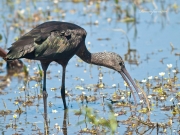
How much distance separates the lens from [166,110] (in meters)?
8.07

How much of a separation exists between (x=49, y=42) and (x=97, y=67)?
2.55 meters

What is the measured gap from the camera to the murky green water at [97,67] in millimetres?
7766

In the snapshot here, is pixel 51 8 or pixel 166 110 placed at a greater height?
pixel 51 8

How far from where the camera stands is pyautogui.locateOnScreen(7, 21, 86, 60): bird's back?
25.9ft

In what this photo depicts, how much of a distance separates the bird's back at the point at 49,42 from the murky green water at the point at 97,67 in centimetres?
71

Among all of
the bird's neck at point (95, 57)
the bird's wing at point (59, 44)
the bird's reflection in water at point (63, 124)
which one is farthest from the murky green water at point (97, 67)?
the bird's wing at point (59, 44)

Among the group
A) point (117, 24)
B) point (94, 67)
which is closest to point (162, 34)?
point (117, 24)

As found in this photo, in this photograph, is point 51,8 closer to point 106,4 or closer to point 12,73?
point 106,4

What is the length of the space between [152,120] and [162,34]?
4.82m

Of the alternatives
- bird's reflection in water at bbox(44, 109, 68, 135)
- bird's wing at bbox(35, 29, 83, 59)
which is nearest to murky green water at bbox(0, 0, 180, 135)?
bird's reflection in water at bbox(44, 109, 68, 135)

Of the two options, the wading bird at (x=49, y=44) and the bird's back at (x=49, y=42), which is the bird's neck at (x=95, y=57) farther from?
the bird's back at (x=49, y=42)

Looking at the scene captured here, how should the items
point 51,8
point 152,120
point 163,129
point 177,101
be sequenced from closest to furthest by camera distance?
point 163,129, point 152,120, point 177,101, point 51,8

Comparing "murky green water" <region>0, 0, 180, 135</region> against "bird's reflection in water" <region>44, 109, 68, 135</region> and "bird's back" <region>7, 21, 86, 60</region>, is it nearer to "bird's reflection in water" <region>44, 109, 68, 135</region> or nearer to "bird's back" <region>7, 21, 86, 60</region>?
"bird's reflection in water" <region>44, 109, 68, 135</region>

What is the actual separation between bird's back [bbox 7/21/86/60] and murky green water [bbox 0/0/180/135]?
710mm
